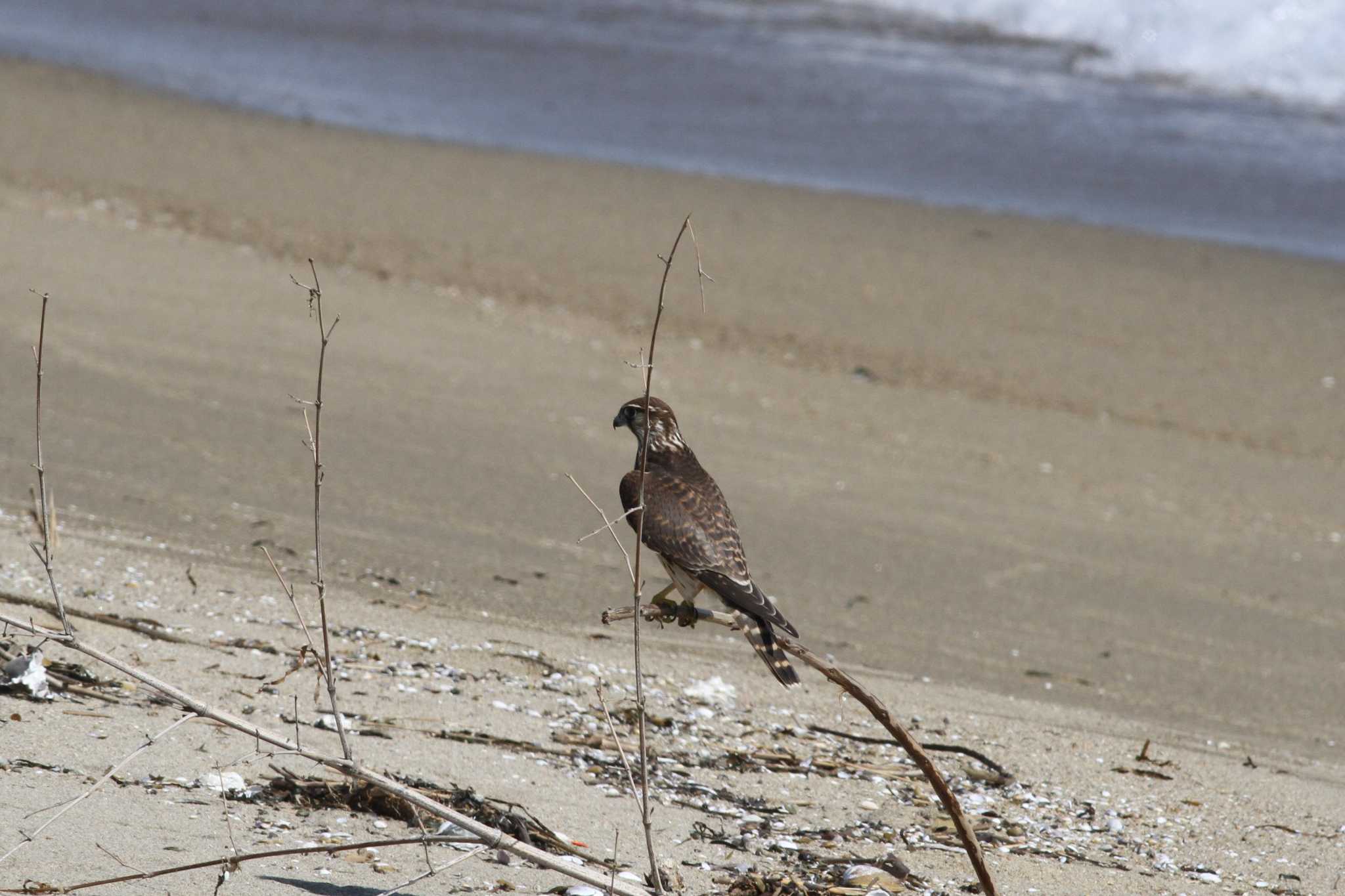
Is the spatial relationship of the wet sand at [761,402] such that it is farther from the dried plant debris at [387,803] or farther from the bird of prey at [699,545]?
the dried plant debris at [387,803]

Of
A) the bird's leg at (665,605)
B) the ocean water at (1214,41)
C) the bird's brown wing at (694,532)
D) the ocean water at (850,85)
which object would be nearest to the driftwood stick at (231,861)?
the bird's leg at (665,605)

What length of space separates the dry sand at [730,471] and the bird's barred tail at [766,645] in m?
0.40

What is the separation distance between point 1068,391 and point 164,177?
288 inches

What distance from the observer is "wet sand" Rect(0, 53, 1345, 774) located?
19.7ft

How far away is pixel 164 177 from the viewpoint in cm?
1235

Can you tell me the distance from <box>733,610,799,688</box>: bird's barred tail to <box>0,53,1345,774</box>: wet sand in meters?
1.68

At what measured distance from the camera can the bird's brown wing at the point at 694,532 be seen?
421cm

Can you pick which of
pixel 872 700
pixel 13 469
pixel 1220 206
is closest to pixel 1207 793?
pixel 872 700

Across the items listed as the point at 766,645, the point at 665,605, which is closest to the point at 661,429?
the point at 665,605

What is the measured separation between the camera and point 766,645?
12.6 ft

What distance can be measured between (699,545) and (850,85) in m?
16.2

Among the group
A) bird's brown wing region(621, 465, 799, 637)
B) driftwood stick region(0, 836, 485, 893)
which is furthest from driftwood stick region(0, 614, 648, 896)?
bird's brown wing region(621, 465, 799, 637)

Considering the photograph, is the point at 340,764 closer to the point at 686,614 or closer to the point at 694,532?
the point at 686,614

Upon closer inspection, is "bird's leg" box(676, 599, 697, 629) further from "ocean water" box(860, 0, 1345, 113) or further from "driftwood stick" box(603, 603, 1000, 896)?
"ocean water" box(860, 0, 1345, 113)
